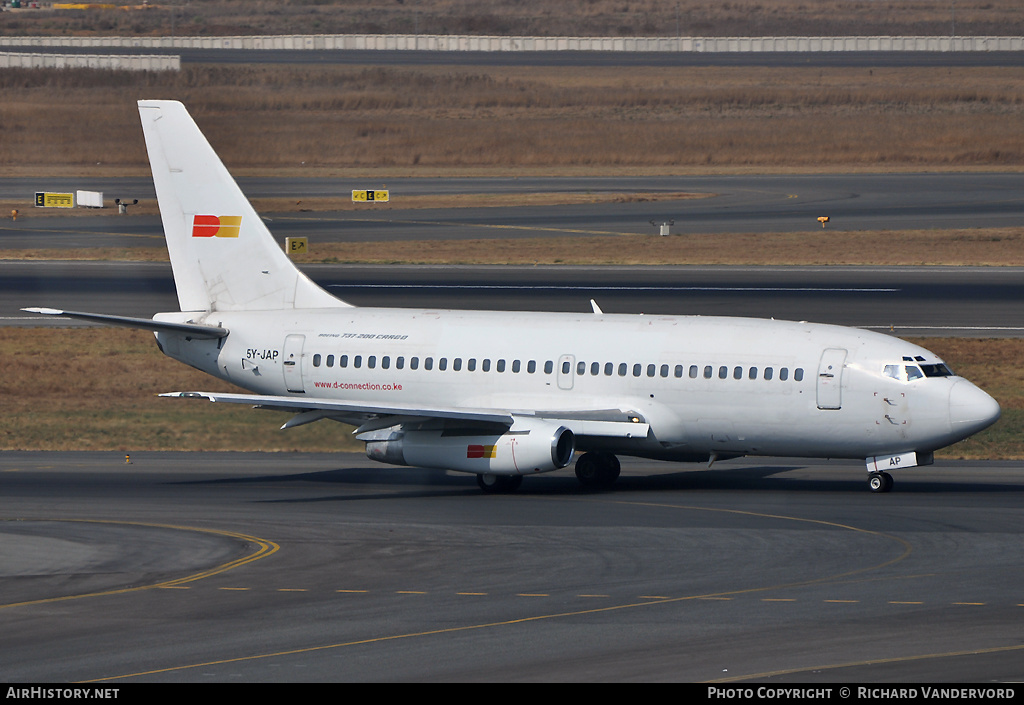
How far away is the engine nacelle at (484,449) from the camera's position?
38031mm

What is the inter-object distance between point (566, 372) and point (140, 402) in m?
19.3

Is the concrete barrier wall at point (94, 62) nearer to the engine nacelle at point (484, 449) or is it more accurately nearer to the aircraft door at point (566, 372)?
the aircraft door at point (566, 372)

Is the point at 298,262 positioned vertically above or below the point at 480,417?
above

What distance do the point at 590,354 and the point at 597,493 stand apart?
12.1ft

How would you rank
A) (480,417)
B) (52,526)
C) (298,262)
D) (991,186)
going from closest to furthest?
(52,526) → (480,417) → (298,262) → (991,186)

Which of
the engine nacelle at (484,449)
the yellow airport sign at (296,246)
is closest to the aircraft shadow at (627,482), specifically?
the engine nacelle at (484,449)

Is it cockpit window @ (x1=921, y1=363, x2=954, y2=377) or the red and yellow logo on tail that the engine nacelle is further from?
the red and yellow logo on tail

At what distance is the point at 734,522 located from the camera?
3462cm

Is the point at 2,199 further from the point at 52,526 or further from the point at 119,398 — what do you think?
the point at 52,526

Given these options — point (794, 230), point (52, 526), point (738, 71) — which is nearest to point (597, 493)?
point (52, 526)

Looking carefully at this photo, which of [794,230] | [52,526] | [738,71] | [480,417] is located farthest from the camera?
[738,71]

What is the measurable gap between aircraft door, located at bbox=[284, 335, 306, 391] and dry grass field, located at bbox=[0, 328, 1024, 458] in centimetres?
252

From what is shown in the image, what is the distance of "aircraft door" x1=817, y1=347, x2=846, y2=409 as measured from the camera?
37.9 m

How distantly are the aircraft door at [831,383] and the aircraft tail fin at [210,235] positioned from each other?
14.8 metres
